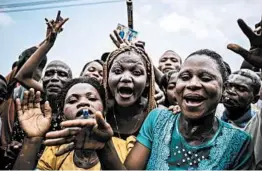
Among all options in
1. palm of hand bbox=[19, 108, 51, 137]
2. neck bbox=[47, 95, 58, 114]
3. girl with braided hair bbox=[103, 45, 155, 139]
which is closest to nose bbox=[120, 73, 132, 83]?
girl with braided hair bbox=[103, 45, 155, 139]

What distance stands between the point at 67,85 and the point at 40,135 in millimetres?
558

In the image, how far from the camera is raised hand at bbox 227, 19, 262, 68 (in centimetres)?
209

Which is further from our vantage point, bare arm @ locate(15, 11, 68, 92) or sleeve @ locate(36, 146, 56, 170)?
bare arm @ locate(15, 11, 68, 92)

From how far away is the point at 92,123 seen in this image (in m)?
1.75

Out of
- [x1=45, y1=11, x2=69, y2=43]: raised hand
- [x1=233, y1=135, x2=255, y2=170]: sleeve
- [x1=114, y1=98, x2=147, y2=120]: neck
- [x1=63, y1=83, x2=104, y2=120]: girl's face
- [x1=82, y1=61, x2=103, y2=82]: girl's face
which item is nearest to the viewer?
[x1=233, y1=135, x2=255, y2=170]: sleeve

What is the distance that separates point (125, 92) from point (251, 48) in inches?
38.6

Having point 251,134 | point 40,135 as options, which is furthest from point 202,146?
point 40,135

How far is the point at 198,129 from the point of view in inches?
81.7

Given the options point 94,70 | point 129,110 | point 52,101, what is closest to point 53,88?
point 52,101

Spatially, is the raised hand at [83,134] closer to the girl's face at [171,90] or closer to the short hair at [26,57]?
the girl's face at [171,90]

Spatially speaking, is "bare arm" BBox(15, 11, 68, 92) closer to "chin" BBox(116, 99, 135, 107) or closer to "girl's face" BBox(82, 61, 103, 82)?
"girl's face" BBox(82, 61, 103, 82)

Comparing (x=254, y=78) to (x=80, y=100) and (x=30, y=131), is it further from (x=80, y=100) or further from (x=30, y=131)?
(x=30, y=131)

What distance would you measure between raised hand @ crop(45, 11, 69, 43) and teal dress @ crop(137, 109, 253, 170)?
1.94 meters

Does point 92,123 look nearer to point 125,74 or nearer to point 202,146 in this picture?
point 202,146
